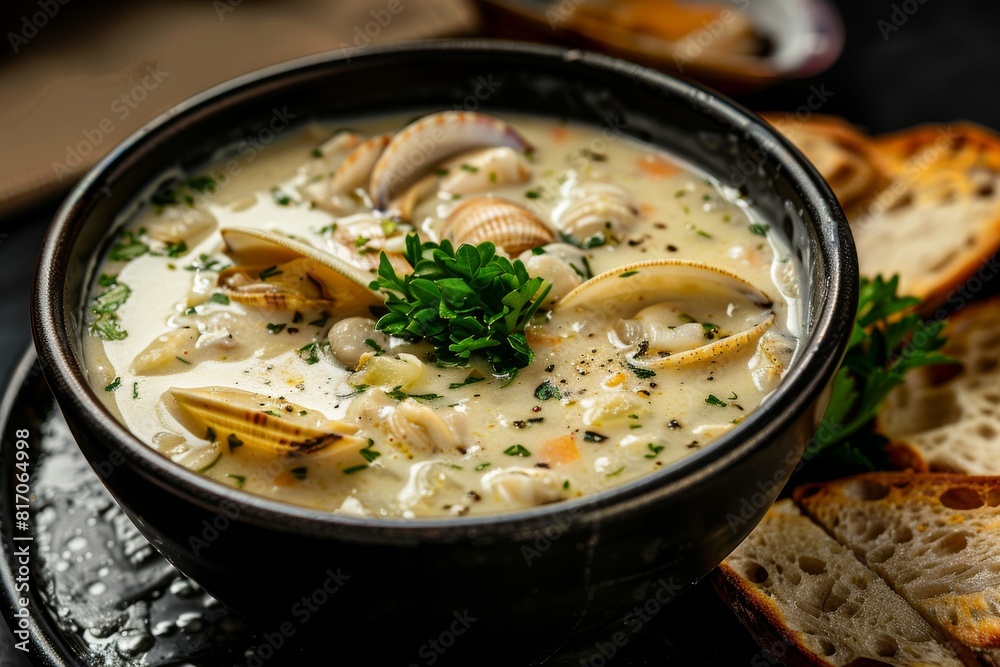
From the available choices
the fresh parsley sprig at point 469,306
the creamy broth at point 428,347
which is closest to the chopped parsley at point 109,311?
the creamy broth at point 428,347

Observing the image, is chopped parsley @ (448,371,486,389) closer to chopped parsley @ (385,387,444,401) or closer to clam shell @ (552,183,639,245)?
chopped parsley @ (385,387,444,401)

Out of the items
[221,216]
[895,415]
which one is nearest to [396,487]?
[221,216]

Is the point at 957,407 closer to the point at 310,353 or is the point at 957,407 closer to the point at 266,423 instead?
the point at 310,353

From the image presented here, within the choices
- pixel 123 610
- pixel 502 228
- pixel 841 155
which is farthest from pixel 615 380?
pixel 841 155

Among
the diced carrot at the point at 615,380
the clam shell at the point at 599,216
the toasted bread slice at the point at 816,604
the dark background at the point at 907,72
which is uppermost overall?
the dark background at the point at 907,72

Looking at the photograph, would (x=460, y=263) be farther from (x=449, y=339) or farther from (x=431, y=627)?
(x=431, y=627)

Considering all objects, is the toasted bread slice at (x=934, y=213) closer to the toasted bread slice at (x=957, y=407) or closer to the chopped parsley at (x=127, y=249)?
the toasted bread slice at (x=957, y=407)
